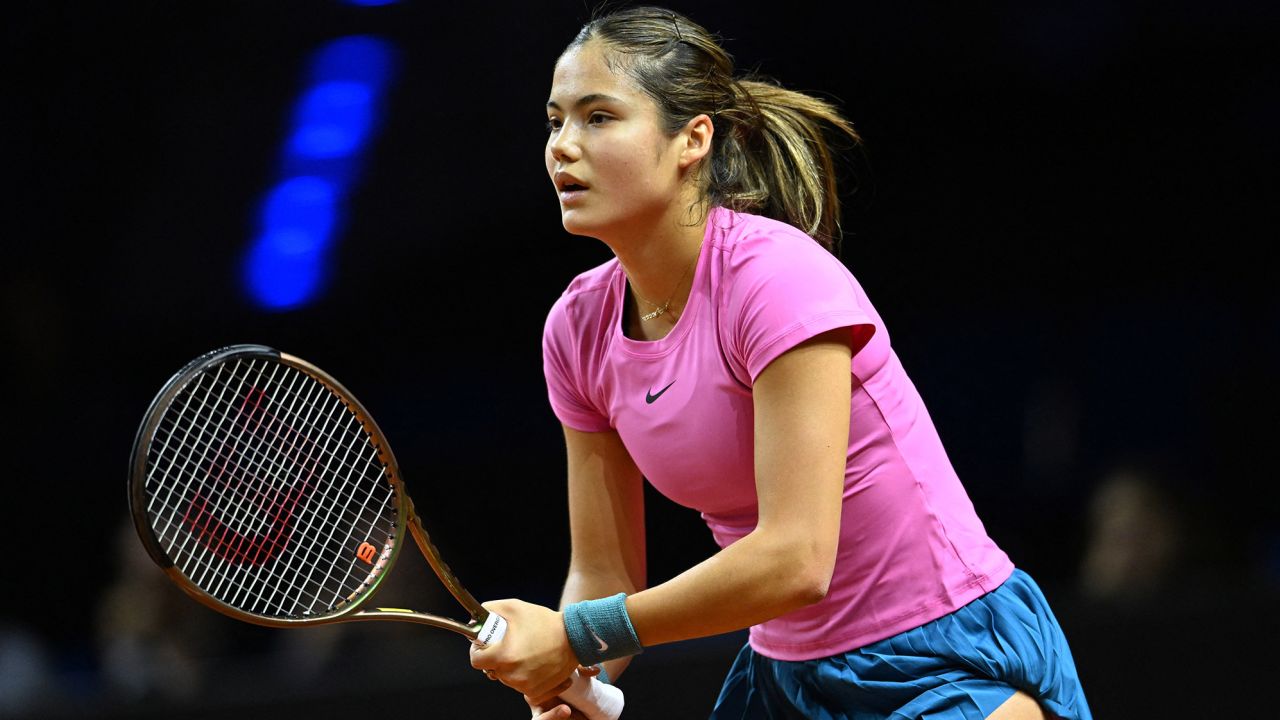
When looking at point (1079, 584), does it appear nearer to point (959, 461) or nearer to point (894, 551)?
point (959, 461)

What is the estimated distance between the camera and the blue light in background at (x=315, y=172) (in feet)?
12.6

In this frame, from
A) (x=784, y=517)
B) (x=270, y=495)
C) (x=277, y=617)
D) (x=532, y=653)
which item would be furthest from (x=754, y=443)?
(x=270, y=495)

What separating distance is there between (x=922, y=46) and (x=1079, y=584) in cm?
157

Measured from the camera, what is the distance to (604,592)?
1.74 m

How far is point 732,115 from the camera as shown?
1654 mm

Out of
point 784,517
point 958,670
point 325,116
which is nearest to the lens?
point 784,517

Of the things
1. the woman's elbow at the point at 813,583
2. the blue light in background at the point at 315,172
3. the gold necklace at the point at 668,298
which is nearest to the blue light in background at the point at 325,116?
the blue light in background at the point at 315,172

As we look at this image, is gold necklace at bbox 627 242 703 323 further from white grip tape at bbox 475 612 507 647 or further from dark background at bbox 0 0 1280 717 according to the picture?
dark background at bbox 0 0 1280 717

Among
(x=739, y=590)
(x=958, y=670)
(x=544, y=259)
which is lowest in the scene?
(x=544, y=259)

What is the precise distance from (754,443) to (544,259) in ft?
8.66

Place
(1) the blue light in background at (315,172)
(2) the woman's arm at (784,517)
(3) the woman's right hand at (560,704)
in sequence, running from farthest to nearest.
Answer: (1) the blue light in background at (315,172) → (3) the woman's right hand at (560,704) → (2) the woman's arm at (784,517)

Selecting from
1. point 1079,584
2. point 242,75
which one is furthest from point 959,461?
point 242,75

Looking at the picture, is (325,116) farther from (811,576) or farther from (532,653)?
(811,576)

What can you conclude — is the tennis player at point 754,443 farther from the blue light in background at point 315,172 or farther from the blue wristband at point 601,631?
the blue light in background at point 315,172
